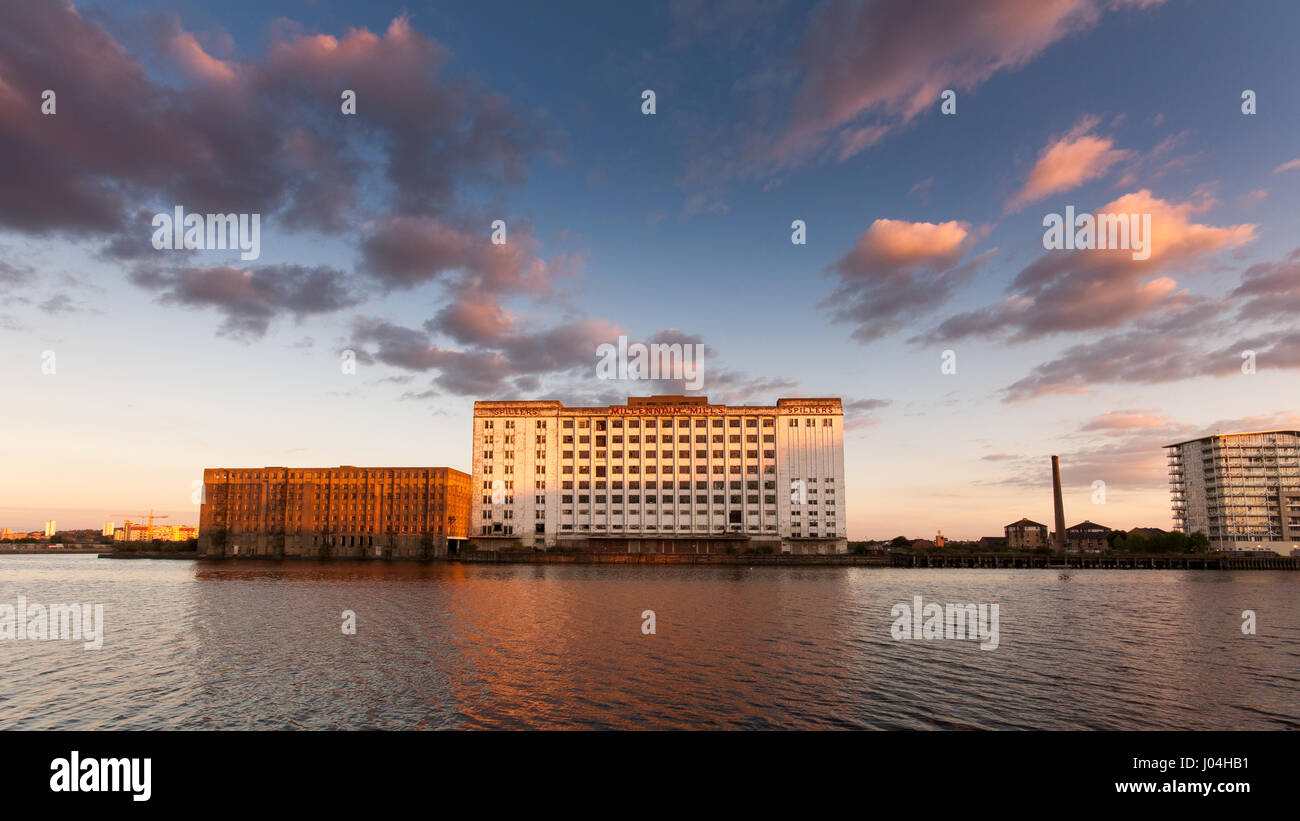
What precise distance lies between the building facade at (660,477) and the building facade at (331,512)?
15.8m

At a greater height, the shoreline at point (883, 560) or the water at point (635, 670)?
the water at point (635, 670)

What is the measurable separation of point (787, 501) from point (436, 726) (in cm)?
15567

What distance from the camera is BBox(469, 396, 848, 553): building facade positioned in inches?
6816

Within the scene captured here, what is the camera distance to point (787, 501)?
572 feet

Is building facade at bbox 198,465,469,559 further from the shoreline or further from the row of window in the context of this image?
the row of window

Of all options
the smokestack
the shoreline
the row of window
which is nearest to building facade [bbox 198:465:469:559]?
the shoreline

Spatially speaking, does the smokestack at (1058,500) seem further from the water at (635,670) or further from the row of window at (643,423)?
the water at (635,670)

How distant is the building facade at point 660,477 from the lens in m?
173

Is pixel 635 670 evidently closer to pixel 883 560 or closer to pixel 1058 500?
pixel 883 560

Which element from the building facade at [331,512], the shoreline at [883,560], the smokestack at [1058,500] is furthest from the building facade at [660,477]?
the smokestack at [1058,500]

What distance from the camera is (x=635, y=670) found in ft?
113

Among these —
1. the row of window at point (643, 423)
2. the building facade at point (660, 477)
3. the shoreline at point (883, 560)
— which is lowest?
the shoreline at point (883, 560)

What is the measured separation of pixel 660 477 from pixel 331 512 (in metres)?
90.0
